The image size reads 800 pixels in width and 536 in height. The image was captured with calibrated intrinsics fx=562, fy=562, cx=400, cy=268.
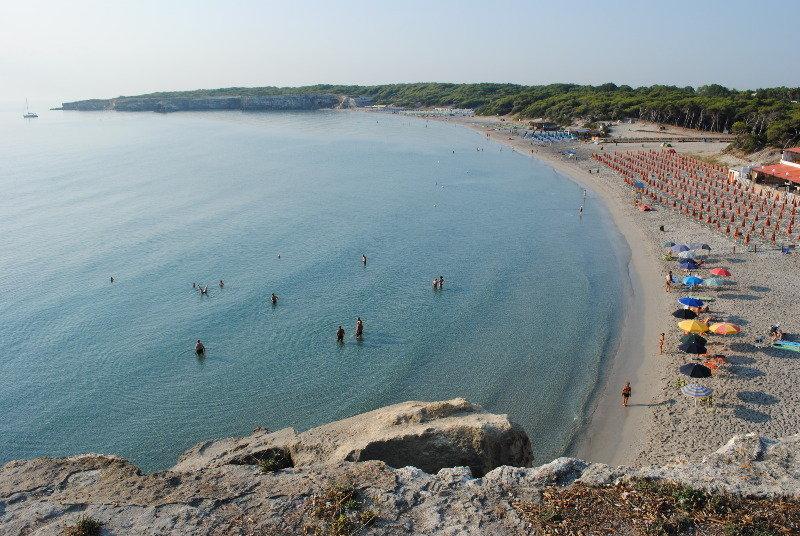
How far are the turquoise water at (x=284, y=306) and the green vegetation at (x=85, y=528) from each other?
1162 centimetres

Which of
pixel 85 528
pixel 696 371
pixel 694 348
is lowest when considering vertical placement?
pixel 696 371

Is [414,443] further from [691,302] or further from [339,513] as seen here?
[691,302]

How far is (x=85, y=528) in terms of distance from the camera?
10938 millimetres

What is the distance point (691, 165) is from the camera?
75.5 m

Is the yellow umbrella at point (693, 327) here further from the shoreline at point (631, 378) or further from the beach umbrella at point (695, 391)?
the beach umbrella at point (695, 391)

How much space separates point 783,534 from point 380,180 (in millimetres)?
76014

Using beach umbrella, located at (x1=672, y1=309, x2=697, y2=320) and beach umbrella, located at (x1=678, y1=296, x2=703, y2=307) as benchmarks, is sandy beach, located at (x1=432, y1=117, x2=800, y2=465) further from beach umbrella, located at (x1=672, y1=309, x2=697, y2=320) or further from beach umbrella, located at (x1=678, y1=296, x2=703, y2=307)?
beach umbrella, located at (x1=678, y1=296, x2=703, y2=307)

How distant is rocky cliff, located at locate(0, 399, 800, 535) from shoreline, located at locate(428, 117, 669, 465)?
829 centimetres

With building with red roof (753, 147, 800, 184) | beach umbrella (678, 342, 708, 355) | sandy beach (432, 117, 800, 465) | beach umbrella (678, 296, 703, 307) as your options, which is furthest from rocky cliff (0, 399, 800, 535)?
building with red roof (753, 147, 800, 184)

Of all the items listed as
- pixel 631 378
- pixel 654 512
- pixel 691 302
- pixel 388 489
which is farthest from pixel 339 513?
pixel 691 302

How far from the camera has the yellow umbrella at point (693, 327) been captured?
92.6 ft

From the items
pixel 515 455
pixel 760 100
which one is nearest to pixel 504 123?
pixel 760 100

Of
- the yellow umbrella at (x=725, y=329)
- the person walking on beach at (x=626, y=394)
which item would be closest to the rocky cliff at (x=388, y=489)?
the person walking on beach at (x=626, y=394)

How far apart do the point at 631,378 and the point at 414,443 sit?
16.1 meters
